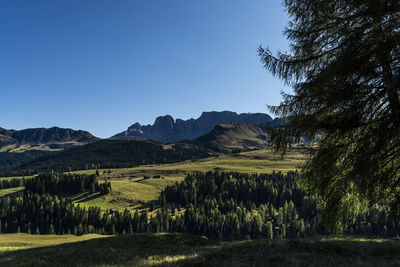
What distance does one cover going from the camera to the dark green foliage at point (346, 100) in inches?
368

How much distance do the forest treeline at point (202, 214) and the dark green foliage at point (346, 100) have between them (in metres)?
81.1

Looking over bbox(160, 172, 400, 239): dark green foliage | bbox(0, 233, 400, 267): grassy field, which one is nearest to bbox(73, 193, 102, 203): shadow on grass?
bbox(160, 172, 400, 239): dark green foliage

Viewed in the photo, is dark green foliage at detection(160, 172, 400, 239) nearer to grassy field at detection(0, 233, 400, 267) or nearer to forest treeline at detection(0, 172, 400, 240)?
forest treeline at detection(0, 172, 400, 240)

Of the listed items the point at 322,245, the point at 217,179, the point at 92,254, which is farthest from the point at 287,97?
the point at 217,179

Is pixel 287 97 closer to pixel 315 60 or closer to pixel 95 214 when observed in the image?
pixel 315 60

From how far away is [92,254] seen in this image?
13031mm

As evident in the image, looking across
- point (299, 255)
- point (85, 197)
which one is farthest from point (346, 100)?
point (85, 197)

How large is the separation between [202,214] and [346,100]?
4570 inches

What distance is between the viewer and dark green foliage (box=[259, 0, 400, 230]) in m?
9.35

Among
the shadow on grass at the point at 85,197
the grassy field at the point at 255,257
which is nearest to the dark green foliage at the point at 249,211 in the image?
the shadow on grass at the point at 85,197

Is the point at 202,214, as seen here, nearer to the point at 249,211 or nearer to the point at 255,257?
the point at 249,211

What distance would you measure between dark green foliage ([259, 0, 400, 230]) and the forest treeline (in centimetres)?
8109

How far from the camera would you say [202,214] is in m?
118

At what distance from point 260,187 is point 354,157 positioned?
161 m
